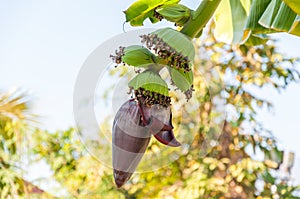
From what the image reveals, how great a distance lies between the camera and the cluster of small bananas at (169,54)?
0.41m

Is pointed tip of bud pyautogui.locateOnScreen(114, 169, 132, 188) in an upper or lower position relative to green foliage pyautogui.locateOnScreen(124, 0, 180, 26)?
lower

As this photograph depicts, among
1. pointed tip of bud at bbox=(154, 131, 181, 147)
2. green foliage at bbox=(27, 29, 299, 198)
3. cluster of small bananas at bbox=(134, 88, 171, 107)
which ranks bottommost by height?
green foliage at bbox=(27, 29, 299, 198)

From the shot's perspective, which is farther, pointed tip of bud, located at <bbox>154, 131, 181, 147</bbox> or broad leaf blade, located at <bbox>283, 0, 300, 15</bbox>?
broad leaf blade, located at <bbox>283, 0, 300, 15</bbox>

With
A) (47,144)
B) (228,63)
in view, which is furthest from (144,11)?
(47,144)

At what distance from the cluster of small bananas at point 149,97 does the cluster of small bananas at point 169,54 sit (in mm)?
28

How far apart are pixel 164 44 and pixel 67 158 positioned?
236cm

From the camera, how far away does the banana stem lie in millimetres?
445

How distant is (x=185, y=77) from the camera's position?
431 mm

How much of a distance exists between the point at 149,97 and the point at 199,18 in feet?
0.29

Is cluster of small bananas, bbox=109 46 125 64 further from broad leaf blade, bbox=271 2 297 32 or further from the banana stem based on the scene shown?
broad leaf blade, bbox=271 2 297 32

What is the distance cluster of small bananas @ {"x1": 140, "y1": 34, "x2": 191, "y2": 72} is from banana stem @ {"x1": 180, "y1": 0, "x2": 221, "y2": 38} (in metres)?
0.03

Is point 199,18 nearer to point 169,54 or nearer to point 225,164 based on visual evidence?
point 169,54

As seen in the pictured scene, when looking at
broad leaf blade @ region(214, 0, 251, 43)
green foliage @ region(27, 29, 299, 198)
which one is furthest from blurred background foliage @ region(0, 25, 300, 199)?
broad leaf blade @ region(214, 0, 251, 43)

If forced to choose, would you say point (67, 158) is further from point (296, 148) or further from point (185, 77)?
point (185, 77)
